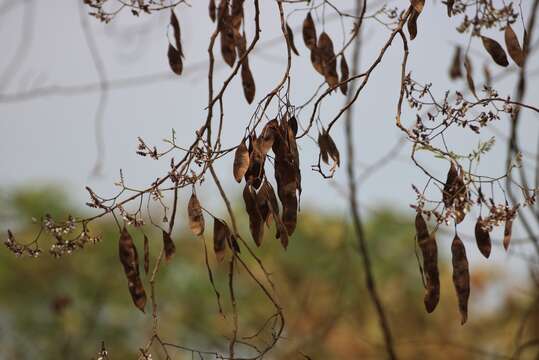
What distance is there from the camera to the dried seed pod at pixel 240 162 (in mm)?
953

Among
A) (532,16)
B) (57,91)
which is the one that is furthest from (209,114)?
(57,91)

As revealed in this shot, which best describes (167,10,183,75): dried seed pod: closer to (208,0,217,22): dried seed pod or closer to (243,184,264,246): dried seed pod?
(208,0,217,22): dried seed pod

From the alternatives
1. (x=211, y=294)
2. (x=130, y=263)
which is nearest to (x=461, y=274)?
(x=130, y=263)

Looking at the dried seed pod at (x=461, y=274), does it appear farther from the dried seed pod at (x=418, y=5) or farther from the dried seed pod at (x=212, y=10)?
the dried seed pod at (x=212, y=10)

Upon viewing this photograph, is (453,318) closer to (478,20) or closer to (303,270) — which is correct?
(303,270)

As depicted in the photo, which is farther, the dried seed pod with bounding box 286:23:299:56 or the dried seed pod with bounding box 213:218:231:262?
the dried seed pod with bounding box 286:23:299:56

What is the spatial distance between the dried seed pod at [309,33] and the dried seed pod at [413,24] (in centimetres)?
23

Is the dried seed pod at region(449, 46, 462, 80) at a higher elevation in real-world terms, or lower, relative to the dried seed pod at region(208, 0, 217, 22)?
higher

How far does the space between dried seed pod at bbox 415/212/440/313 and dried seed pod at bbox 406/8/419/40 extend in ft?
0.70

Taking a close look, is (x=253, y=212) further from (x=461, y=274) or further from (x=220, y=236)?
(x=461, y=274)

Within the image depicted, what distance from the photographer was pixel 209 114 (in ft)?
3.60

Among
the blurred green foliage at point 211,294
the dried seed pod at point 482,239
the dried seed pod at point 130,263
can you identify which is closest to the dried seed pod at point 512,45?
the dried seed pod at point 482,239

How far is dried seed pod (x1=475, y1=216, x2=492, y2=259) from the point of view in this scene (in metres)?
0.94

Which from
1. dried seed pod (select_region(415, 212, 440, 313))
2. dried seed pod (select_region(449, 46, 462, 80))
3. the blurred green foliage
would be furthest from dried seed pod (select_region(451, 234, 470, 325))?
the blurred green foliage
